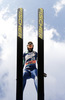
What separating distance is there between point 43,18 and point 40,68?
372 centimetres

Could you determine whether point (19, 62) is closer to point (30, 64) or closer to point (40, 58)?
point (30, 64)

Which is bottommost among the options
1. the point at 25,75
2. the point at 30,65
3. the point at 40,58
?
the point at 25,75

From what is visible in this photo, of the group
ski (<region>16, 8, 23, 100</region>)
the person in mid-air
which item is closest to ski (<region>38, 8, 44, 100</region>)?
the person in mid-air

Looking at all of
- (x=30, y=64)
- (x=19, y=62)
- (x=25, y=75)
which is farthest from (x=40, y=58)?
(x=25, y=75)

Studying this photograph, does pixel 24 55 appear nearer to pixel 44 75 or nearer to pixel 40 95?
pixel 44 75

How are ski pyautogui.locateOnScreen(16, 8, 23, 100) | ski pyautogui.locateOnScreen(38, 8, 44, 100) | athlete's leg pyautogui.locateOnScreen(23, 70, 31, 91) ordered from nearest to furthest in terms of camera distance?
ski pyautogui.locateOnScreen(38, 8, 44, 100), ski pyautogui.locateOnScreen(16, 8, 23, 100), athlete's leg pyautogui.locateOnScreen(23, 70, 31, 91)

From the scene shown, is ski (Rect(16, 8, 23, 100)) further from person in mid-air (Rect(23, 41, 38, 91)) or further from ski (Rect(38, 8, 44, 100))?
ski (Rect(38, 8, 44, 100))

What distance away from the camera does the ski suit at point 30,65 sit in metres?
16.4

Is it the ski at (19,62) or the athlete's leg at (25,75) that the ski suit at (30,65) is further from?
the ski at (19,62)

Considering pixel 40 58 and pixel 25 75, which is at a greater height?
pixel 40 58

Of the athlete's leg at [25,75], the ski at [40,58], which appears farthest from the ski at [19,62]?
the ski at [40,58]

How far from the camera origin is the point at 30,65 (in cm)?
1661

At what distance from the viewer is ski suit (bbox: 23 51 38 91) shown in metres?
16.4

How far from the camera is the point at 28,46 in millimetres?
17047
